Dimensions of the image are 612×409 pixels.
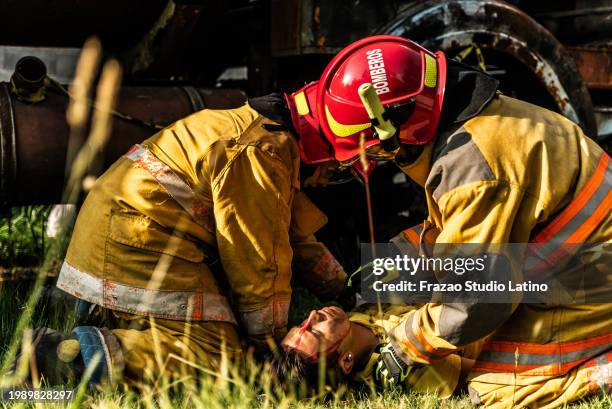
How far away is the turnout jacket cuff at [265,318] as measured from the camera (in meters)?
3.06

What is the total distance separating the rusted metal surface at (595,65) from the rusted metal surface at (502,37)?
402 millimetres

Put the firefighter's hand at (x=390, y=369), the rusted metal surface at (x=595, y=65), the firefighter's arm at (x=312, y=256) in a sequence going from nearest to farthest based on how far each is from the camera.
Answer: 1. the firefighter's hand at (x=390, y=369)
2. the firefighter's arm at (x=312, y=256)
3. the rusted metal surface at (x=595, y=65)

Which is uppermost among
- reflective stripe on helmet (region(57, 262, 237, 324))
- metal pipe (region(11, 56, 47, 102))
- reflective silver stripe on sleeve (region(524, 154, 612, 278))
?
metal pipe (region(11, 56, 47, 102))

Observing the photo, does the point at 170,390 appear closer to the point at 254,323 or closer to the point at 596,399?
the point at 254,323

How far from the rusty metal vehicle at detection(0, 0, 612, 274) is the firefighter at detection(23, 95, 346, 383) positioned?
749 mm

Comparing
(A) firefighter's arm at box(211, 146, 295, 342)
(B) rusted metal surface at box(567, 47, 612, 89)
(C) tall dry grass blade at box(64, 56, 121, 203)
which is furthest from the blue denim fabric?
(B) rusted metal surface at box(567, 47, 612, 89)

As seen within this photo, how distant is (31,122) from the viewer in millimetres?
3760

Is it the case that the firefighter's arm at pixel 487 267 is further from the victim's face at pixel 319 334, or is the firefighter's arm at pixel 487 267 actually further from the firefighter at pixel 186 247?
the firefighter at pixel 186 247

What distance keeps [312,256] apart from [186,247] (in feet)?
2.22

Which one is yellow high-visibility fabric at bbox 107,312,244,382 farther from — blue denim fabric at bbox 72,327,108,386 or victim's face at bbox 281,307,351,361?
victim's face at bbox 281,307,351,361

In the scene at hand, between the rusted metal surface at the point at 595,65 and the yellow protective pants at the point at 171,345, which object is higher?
the rusted metal surface at the point at 595,65

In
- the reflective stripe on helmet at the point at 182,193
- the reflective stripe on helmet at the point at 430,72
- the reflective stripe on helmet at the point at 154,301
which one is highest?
the reflective stripe on helmet at the point at 430,72

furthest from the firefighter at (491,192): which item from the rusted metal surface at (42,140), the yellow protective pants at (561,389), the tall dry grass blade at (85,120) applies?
the rusted metal surface at (42,140)

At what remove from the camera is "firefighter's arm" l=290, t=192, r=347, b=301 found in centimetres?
344
